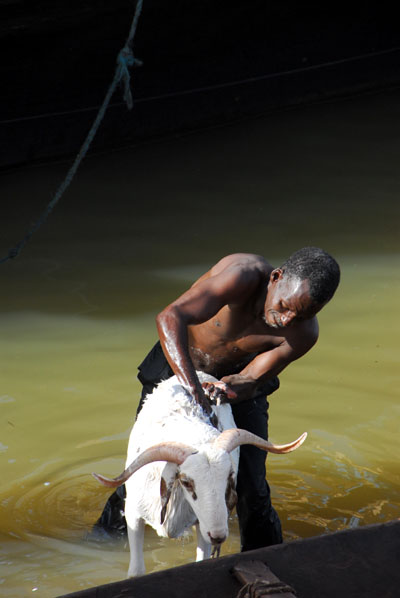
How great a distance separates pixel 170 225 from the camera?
9.62 metres

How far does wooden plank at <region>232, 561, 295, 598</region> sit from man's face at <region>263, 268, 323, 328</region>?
1.20 meters

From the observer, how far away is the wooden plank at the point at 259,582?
3.27 metres

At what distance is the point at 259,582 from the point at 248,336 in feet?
4.82

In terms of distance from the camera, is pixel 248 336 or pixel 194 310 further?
pixel 248 336

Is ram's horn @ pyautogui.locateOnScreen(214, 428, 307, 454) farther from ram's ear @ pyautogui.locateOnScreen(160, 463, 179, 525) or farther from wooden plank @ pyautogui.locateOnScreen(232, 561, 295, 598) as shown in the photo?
wooden plank @ pyautogui.locateOnScreen(232, 561, 295, 598)

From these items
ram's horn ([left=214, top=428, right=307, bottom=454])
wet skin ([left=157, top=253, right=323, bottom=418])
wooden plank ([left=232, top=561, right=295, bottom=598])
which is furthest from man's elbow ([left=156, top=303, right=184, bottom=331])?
wooden plank ([left=232, top=561, right=295, bottom=598])

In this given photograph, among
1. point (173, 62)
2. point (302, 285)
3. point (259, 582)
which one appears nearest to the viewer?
point (259, 582)

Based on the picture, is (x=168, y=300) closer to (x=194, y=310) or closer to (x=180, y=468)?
(x=194, y=310)

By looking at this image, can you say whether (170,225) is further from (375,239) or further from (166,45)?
(166,45)

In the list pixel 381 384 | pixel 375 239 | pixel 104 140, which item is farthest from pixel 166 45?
pixel 381 384

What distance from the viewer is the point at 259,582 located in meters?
3.30

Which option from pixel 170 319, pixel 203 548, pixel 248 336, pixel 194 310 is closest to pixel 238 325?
pixel 248 336

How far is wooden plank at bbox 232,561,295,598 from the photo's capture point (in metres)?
3.27

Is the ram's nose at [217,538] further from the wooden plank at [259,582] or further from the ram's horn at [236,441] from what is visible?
the ram's horn at [236,441]
